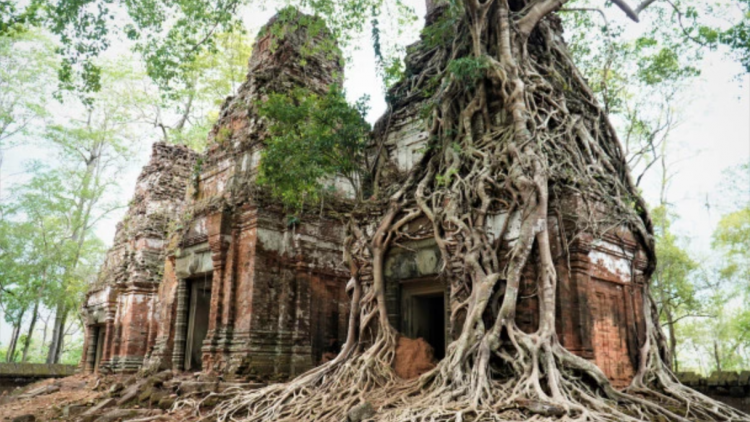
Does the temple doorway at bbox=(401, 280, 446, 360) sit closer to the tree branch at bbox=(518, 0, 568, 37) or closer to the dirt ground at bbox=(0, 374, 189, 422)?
the dirt ground at bbox=(0, 374, 189, 422)

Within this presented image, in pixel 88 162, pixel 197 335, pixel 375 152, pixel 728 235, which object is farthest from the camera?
pixel 88 162

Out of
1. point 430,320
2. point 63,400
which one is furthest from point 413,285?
point 63,400

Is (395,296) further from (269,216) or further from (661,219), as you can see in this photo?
(661,219)

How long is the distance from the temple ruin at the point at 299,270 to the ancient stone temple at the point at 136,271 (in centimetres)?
116

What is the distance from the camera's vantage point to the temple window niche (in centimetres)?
816

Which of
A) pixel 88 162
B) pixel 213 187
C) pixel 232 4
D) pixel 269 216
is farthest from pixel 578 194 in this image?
pixel 88 162

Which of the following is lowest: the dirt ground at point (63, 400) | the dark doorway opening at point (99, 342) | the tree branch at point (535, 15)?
the dirt ground at point (63, 400)

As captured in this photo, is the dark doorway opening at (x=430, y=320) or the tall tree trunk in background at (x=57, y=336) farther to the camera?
the tall tree trunk in background at (x=57, y=336)

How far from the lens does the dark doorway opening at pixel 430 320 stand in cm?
852

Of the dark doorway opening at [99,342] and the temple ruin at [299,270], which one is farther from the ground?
the temple ruin at [299,270]

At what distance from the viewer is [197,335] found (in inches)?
433

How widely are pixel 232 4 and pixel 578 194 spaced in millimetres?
5949

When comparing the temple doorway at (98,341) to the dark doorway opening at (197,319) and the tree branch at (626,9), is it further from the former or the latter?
the tree branch at (626,9)

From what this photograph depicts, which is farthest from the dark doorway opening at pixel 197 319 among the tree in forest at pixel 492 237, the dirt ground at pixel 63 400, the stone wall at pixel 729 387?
the stone wall at pixel 729 387
